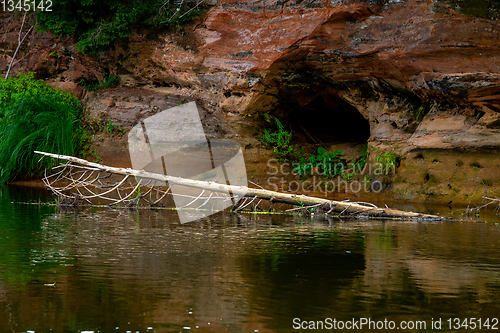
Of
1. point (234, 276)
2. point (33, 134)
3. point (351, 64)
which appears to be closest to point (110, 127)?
point (33, 134)

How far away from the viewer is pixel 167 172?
11500 millimetres

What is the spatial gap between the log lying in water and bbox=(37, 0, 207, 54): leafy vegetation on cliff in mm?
5729

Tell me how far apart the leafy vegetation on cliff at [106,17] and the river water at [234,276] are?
280 inches

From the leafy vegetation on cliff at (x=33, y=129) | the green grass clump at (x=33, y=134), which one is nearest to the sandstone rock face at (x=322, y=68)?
the leafy vegetation on cliff at (x=33, y=129)

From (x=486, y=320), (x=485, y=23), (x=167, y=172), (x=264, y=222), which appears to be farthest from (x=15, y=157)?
(x=486, y=320)

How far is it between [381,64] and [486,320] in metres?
7.82

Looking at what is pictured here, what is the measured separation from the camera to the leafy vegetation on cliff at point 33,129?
1155 cm

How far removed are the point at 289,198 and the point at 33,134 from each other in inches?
281

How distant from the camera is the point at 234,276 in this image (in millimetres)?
3703

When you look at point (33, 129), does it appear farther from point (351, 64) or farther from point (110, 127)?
point (351, 64)

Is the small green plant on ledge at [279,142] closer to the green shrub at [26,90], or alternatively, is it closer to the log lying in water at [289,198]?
the log lying in water at [289,198]

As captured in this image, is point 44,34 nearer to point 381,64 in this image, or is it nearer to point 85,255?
point 381,64

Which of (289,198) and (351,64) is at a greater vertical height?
(351,64)

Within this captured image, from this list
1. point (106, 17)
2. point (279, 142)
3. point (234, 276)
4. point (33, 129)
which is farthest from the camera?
point (106, 17)
